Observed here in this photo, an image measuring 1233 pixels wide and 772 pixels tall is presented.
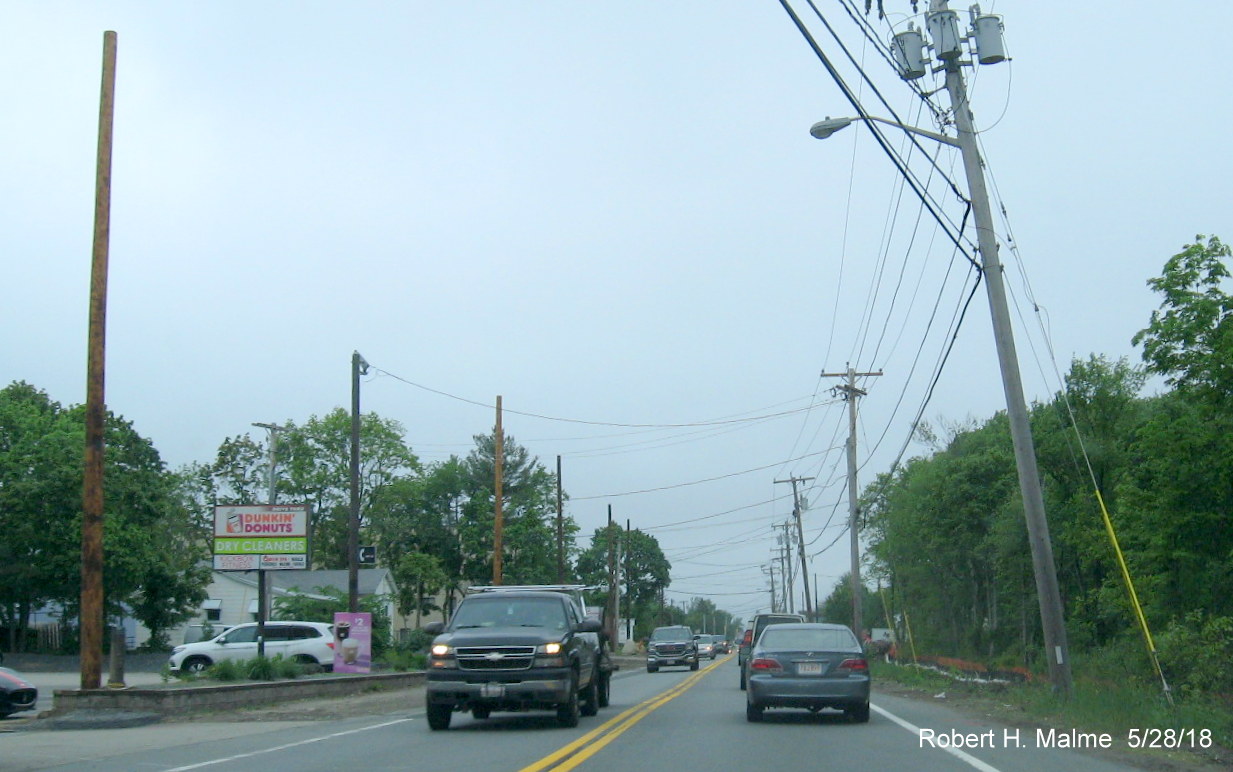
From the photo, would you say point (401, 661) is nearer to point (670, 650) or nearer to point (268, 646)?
point (268, 646)

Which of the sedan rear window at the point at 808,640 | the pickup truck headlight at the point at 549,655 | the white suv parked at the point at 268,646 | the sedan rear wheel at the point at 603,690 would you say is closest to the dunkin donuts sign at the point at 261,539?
the white suv parked at the point at 268,646

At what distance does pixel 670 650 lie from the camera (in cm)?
4875

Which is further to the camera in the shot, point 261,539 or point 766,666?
point 261,539

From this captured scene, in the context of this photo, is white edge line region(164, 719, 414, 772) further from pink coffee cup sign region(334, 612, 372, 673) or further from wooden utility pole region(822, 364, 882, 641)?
wooden utility pole region(822, 364, 882, 641)

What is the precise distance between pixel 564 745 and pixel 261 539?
1715cm

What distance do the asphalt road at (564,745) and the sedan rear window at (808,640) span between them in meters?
1.04

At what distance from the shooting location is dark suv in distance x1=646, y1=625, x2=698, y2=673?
158 ft

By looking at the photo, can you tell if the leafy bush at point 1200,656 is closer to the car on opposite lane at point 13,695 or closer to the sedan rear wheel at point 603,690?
the sedan rear wheel at point 603,690

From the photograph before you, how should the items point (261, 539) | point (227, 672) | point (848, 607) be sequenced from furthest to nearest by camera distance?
point (848, 607)
point (261, 539)
point (227, 672)

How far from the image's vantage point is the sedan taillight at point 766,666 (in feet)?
52.7

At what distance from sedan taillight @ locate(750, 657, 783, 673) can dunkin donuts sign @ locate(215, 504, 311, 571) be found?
14.9 meters

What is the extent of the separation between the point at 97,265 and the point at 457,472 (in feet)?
211

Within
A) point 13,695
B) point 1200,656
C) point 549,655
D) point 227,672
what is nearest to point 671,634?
point 227,672

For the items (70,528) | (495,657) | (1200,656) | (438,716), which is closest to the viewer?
(495,657)
